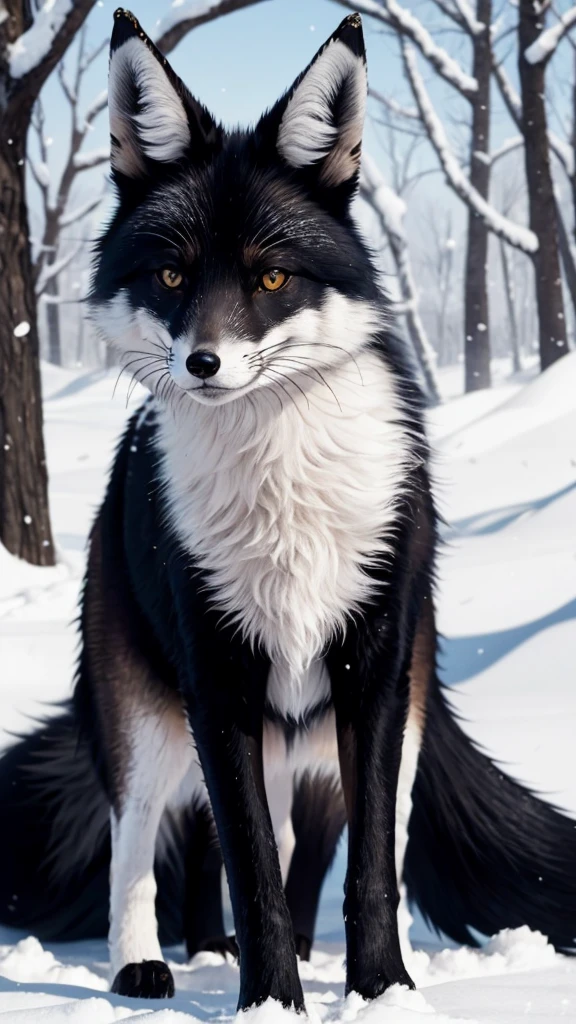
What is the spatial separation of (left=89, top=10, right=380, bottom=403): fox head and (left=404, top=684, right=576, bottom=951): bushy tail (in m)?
1.11

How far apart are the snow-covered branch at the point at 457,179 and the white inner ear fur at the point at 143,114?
9432 millimetres

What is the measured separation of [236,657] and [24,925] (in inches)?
52.4

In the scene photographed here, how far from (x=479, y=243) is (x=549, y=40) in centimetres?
684

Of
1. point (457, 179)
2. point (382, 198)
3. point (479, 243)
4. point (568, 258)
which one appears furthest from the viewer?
point (568, 258)

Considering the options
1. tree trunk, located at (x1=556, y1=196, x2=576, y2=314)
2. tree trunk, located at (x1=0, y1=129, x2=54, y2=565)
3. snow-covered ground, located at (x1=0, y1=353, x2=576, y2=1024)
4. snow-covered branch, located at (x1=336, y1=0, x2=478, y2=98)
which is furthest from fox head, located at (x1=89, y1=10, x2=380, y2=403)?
tree trunk, located at (x1=556, y1=196, x2=576, y2=314)

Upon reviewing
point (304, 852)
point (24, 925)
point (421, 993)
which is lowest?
point (24, 925)

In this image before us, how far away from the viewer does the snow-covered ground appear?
2158 mm

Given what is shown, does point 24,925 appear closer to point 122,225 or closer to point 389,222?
point 122,225

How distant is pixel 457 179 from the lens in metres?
12.8

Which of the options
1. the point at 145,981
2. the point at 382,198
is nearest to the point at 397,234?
the point at 382,198

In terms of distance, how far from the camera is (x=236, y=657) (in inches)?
88.5

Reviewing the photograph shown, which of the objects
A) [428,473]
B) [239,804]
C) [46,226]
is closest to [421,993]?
[239,804]

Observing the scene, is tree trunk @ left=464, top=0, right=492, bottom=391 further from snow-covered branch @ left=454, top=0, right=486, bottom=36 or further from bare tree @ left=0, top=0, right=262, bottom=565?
Result: bare tree @ left=0, top=0, right=262, bottom=565

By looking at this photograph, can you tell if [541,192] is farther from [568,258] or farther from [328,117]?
[328,117]
